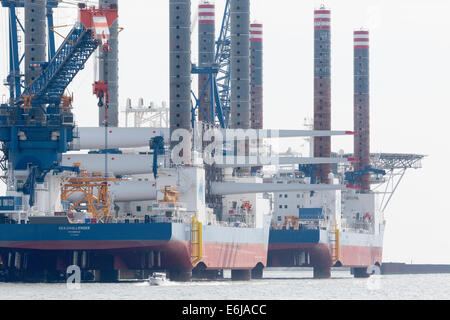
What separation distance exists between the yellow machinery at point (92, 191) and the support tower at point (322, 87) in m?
41.4

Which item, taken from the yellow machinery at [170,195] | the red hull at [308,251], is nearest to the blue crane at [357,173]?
the red hull at [308,251]

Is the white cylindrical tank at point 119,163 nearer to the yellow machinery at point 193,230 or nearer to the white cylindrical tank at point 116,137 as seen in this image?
the white cylindrical tank at point 116,137

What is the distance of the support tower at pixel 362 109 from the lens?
6619 inches

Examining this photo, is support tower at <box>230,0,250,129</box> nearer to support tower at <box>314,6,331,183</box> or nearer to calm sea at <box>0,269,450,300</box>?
support tower at <box>314,6,331,183</box>

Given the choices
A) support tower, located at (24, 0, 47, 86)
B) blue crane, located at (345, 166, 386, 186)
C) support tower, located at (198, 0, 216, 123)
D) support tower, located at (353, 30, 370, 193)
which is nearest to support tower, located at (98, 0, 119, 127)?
support tower, located at (198, 0, 216, 123)

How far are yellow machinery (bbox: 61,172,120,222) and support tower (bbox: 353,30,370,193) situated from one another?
5469cm

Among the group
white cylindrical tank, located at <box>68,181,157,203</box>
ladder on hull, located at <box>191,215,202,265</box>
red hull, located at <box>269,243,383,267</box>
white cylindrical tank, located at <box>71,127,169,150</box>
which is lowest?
red hull, located at <box>269,243,383,267</box>

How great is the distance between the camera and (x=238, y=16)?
144 m

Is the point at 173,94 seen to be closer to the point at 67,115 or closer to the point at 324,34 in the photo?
the point at 67,115

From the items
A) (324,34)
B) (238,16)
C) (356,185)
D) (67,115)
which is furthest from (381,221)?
(67,115)

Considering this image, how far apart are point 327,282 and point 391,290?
18571 millimetres

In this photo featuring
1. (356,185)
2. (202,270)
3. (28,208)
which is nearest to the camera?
(28,208)

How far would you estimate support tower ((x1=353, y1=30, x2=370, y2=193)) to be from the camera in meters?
168

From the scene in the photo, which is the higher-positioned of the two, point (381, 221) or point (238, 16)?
point (238, 16)
